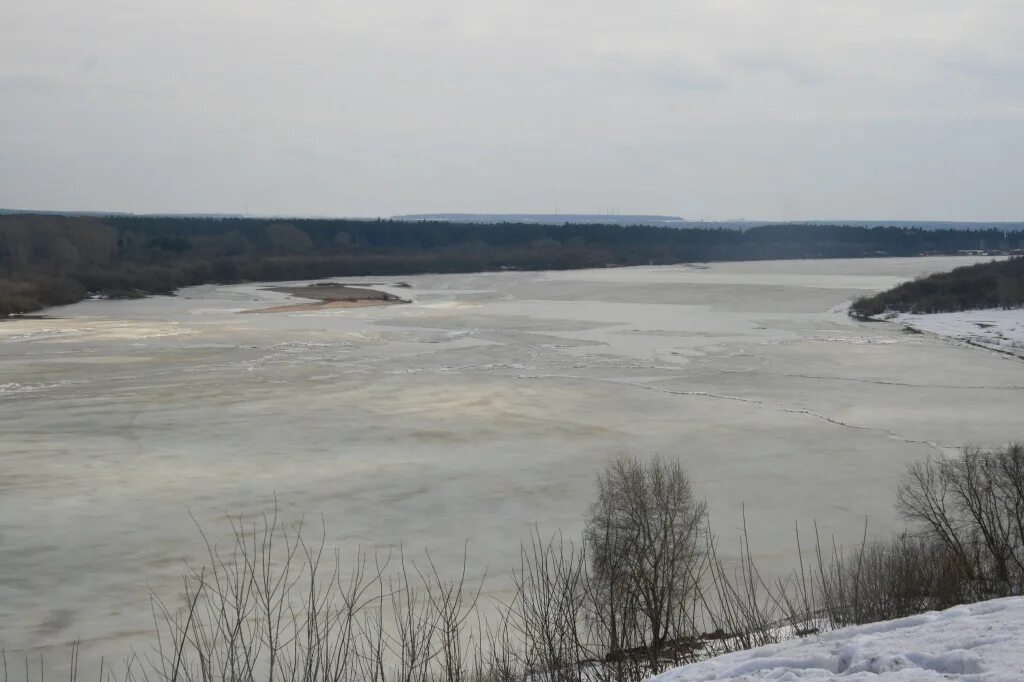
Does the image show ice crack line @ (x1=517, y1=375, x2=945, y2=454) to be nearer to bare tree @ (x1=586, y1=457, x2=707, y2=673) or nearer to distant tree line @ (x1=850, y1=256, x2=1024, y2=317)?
bare tree @ (x1=586, y1=457, x2=707, y2=673)

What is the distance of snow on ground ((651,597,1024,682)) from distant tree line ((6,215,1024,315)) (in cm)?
3791

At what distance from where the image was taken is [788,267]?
74938 millimetres

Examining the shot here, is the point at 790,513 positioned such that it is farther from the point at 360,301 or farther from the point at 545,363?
the point at 360,301

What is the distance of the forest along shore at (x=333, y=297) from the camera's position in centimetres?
4044

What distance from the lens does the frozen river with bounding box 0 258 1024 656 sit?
11.0 metres

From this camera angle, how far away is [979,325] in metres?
30.9

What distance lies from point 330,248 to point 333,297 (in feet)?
122

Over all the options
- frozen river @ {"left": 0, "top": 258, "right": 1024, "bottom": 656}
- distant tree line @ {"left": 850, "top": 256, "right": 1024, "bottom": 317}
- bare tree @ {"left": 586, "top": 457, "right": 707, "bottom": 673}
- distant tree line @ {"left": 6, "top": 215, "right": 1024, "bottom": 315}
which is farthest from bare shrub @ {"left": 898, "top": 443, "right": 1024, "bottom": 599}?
distant tree line @ {"left": 6, "top": 215, "right": 1024, "bottom": 315}

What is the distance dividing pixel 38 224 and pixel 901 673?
207ft

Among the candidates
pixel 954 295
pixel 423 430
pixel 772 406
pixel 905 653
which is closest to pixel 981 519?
pixel 905 653

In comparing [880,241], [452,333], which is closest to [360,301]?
[452,333]

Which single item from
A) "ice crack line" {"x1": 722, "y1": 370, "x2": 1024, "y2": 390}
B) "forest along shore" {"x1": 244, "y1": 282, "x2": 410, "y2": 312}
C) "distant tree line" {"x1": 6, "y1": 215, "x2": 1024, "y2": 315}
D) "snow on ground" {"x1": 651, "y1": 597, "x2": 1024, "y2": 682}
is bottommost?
"ice crack line" {"x1": 722, "y1": 370, "x2": 1024, "y2": 390}

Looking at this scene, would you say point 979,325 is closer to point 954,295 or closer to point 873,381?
point 954,295

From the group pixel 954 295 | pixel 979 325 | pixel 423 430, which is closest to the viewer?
pixel 423 430
